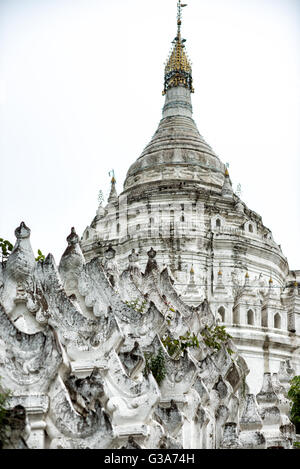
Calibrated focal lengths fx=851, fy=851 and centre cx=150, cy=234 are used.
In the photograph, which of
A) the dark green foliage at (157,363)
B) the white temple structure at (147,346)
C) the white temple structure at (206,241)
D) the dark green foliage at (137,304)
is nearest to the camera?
the white temple structure at (147,346)

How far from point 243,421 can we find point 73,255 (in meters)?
4.92

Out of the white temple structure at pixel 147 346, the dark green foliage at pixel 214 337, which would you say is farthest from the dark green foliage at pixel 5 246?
the dark green foliage at pixel 214 337

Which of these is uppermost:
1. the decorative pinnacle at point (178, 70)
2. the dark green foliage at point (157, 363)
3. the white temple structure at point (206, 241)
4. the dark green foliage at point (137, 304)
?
the decorative pinnacle at point (178, 70)

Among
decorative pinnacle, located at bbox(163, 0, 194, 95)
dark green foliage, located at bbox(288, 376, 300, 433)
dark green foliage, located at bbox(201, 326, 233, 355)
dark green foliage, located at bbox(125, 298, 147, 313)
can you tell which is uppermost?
decorative pinnacle, located at bbox(163, 0, 194, 95)

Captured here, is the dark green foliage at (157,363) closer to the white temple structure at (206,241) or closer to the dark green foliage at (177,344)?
the dark green foliage at (177,344)

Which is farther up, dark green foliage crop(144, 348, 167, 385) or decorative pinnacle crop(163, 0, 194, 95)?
decorative pinnacle crop(163, 0, 194, 95)

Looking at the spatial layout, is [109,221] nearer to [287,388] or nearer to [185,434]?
[287,388]

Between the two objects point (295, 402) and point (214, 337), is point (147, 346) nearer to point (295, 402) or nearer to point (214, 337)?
point (214, 337)

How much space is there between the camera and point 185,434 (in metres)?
16.8

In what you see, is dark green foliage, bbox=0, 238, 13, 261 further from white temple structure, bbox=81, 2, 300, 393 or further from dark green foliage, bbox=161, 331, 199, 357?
white temple structure, bbox=81, 2, 300, 393

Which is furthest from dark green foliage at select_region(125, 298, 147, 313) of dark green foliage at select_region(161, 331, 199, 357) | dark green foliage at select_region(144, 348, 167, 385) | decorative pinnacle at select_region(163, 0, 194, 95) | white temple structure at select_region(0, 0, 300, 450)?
decorative pinnacle at select_region(163, 0, 194, 95)

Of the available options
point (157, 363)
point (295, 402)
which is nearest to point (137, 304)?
point (157, 363)

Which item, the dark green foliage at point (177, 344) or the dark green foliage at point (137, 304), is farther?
the dark green foliage at point (177, 344)
